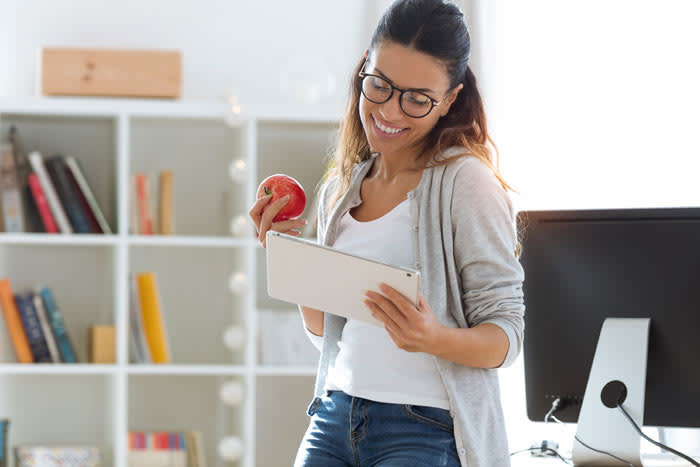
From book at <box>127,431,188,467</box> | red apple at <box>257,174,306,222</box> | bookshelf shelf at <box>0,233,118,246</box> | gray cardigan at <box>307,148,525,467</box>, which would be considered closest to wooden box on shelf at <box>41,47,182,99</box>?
bookshelf shelf at <box>0,233,118,246</box>

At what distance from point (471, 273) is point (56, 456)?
209cm

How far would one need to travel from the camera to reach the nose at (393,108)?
4.48ft

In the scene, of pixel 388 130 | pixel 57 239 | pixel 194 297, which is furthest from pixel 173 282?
pixel 388 130

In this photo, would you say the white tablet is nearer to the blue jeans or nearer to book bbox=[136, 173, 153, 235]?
the blue jeans

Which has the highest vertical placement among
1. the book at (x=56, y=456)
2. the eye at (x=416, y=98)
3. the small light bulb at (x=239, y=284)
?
the eye at (x=416, y=98)

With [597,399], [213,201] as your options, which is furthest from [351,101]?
Answer: [213,201]

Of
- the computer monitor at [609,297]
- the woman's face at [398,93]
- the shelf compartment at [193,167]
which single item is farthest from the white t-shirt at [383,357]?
the shelf compartment at [193,167]

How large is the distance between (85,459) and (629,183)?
74.9 inches

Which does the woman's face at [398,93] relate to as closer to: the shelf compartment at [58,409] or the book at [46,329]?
the book at [46,329]

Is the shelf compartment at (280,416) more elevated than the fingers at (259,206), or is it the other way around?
the fingers at (259,206)

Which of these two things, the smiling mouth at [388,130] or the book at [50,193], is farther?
the book at [50,193]

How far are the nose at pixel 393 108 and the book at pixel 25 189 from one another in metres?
1.90

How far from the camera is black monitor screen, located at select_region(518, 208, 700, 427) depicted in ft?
4.88

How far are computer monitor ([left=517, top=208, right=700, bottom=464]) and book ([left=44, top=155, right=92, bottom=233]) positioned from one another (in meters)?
1.79
